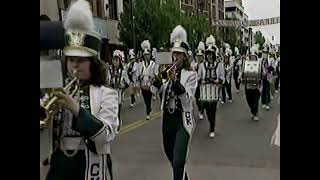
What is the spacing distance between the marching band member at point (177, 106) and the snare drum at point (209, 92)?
5.24m

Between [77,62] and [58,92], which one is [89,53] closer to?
[77,62]

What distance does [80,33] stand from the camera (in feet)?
12.0

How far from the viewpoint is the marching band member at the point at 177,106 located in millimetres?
5992

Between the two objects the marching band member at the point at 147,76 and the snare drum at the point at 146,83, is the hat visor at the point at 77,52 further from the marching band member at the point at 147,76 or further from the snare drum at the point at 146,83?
the snare drum at the point at 146,83

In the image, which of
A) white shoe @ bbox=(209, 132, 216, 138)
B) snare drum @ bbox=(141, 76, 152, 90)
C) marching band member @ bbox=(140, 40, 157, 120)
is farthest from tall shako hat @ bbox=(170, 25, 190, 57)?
snare drum @ bbox=(141, 76, 152, 90)

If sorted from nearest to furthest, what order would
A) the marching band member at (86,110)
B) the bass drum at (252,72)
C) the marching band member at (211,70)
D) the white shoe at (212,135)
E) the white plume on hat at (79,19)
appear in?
the marching band member at (86,110)
the white plume on hat at (79,19)
the white shoe at (212,135)
the marching band member at (211,70)
the bass drum at (252,72)

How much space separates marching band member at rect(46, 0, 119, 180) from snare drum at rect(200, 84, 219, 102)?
27.5 feet

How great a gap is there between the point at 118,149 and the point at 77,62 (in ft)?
22.1

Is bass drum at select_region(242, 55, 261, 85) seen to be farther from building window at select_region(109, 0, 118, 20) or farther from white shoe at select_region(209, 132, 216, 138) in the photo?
building window at select_region(109, 0, 118, 20)

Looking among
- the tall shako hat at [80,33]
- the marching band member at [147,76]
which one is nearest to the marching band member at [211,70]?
the marching band member at [147,76]
